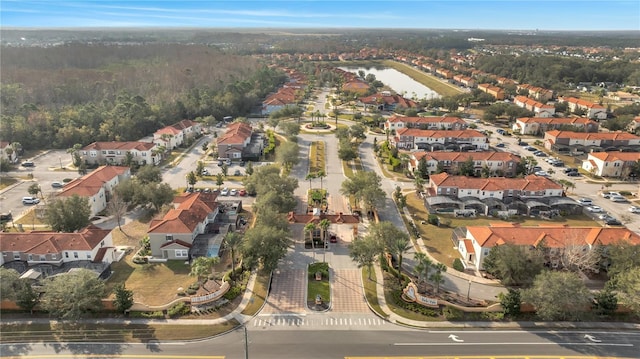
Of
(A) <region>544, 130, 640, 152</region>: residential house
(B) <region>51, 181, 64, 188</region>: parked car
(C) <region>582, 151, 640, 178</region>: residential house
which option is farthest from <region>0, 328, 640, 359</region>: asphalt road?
(A) <region>544, 130, 640, 152</region>: residential house

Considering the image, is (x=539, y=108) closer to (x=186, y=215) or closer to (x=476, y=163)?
(x=476, y=163)

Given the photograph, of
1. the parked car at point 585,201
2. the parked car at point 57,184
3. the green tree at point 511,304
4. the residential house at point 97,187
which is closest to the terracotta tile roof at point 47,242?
the residential house at point 97,187

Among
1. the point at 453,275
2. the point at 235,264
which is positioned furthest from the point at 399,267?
the point at 235,264

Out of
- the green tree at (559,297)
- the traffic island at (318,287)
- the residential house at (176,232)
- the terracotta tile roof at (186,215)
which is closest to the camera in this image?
the green tree at (559,297)

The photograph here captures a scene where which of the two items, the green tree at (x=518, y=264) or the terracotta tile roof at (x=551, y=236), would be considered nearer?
the green tree at (x=518, y=264)

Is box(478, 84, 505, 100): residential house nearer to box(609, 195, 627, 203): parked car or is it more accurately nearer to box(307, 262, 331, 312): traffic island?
box(609, 195, 627, 203): parked car

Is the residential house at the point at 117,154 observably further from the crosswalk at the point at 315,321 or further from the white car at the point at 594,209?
the white car at the point at 594,209

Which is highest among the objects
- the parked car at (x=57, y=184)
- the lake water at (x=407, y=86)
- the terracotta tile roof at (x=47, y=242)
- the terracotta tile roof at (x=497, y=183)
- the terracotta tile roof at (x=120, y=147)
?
the lake water at (x=407, y=86)
